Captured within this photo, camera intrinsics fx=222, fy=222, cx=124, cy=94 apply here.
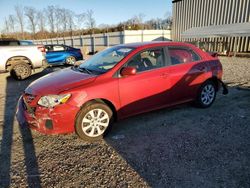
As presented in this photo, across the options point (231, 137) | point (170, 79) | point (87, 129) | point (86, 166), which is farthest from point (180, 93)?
point (86, 166)

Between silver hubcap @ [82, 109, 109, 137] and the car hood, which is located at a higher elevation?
the car hood

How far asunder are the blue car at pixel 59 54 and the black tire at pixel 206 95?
9.98 meters

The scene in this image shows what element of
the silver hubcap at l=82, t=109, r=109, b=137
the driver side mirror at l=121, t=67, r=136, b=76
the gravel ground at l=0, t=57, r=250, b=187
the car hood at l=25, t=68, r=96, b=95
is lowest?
the gravel ground at l=0, t=57, r=250, b=187

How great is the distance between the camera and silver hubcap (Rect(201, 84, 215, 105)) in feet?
17.0

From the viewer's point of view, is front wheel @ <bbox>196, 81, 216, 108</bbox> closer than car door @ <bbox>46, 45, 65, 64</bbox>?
Yes

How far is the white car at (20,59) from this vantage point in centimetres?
914

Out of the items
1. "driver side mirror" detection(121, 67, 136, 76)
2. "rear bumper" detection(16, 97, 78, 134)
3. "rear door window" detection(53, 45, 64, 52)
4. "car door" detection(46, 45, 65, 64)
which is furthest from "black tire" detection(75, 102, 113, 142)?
"rear door window" detection(53, 45, 64, 52)

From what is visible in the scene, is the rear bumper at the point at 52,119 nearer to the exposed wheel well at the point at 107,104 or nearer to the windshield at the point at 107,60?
the exposed wheel well at the point at 107,104

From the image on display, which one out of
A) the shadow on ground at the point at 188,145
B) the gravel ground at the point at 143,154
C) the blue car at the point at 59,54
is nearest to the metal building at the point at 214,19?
the blue car at the point at 59,54

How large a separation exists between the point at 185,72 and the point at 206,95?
953 millimetres

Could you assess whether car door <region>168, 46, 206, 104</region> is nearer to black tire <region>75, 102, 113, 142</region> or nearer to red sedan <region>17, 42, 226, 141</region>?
red sedan <region>17, 42, 226, 141</region>

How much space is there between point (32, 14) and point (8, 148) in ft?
158

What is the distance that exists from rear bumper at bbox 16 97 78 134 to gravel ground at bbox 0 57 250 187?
321 mm

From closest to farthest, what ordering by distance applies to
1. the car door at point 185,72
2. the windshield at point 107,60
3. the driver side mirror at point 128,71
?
the driver side mirror at point 128,71
the windshield at point 107,60
the car door at point 185,72
